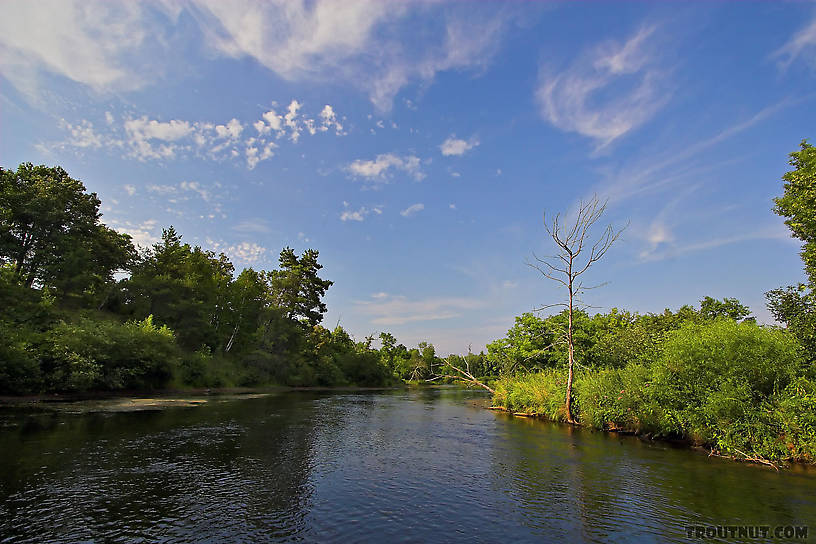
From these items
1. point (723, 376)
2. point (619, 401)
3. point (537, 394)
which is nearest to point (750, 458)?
point (723, 376)

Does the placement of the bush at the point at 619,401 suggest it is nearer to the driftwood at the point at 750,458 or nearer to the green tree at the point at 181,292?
the driftwood at the point at 750,458

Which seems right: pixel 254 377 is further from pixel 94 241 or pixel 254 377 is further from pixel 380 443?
pixel 380 443

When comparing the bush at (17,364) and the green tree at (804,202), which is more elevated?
the green tree at (804,202)

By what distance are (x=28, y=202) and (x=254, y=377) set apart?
124ft

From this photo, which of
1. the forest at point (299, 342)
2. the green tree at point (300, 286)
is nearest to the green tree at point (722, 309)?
the forest at point (299, 342)

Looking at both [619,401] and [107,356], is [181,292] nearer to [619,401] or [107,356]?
[107,356]

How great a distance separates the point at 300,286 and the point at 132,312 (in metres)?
30.9

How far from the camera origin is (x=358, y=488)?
504 inches

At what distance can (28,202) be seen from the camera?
45.2 meters

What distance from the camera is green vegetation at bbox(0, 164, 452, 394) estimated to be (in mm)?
33938

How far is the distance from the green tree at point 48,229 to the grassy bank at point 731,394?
59.1m

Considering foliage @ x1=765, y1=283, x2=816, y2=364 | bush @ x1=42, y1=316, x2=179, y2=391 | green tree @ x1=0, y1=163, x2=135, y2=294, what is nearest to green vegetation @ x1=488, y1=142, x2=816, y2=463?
foliage @ x1=765, y1=283, x2=816, y2=364

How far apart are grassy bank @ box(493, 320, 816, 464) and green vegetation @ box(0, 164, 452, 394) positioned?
22373 mm

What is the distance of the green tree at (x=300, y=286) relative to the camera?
3076 inches
